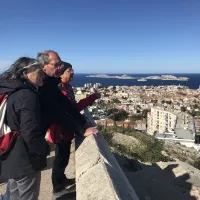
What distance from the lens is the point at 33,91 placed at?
1.87 m

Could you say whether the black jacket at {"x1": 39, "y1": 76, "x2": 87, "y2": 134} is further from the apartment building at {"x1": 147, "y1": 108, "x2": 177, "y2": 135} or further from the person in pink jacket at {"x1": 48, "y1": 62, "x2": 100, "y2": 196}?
the apartment building at {"x1": 147, "y1": 108, "x2": 177, "y2": 135}

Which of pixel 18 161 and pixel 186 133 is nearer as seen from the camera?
pixel 18 161

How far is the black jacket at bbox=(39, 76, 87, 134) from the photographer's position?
221 cm

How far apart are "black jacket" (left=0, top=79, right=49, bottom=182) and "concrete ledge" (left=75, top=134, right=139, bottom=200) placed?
14.2 inches

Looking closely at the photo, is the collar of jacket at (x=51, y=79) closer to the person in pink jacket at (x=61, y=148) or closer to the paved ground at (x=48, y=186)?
the person in pink jacket at (x=61, y=148)

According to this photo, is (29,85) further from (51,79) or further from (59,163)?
(59,163)

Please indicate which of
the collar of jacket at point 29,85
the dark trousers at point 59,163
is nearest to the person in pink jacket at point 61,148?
the dark trousers at point 59,163

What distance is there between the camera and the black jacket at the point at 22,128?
1.81 metres

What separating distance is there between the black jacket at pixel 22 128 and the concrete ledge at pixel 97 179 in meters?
0.36

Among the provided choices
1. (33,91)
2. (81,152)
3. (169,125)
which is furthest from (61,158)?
(169,125)

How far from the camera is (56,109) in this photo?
2289 millimetres

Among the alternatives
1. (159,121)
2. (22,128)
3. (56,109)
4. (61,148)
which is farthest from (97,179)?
(159,121)

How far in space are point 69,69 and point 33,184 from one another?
127cm

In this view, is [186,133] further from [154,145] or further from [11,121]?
[11,121]
